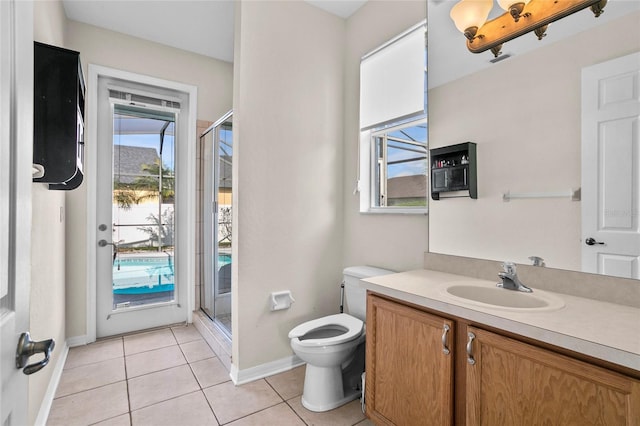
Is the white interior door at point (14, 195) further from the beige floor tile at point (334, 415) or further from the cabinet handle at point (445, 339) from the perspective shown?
the beige floor tile at point (334, 415)

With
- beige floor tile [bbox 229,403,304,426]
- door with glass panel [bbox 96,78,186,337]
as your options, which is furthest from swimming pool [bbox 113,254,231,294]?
beige floor tile [bbox 229,403,304,426]

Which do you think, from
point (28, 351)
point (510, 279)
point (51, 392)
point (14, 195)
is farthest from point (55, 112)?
point (510, 279)

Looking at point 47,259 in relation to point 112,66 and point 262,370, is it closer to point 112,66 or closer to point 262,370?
point 262,370

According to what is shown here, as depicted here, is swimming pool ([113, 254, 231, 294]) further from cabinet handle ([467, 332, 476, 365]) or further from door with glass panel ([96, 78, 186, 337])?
cabinet handle ([467, 332, 476, 365])

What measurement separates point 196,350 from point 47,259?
4.25 feet

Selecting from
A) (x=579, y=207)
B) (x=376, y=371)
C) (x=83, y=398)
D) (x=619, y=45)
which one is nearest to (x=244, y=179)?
(x=376, y=371)

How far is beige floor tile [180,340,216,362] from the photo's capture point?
8.22 feet

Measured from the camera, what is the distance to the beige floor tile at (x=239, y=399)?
1823 millimetres

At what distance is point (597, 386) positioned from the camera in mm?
889

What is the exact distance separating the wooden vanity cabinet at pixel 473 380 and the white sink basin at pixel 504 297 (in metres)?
0.20

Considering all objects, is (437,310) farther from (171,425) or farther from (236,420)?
(171,425)

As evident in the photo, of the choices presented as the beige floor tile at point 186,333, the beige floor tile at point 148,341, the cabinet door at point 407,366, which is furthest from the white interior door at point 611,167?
the beige floor tile at point 148,341

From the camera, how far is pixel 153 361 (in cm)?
244

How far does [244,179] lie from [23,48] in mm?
1473
